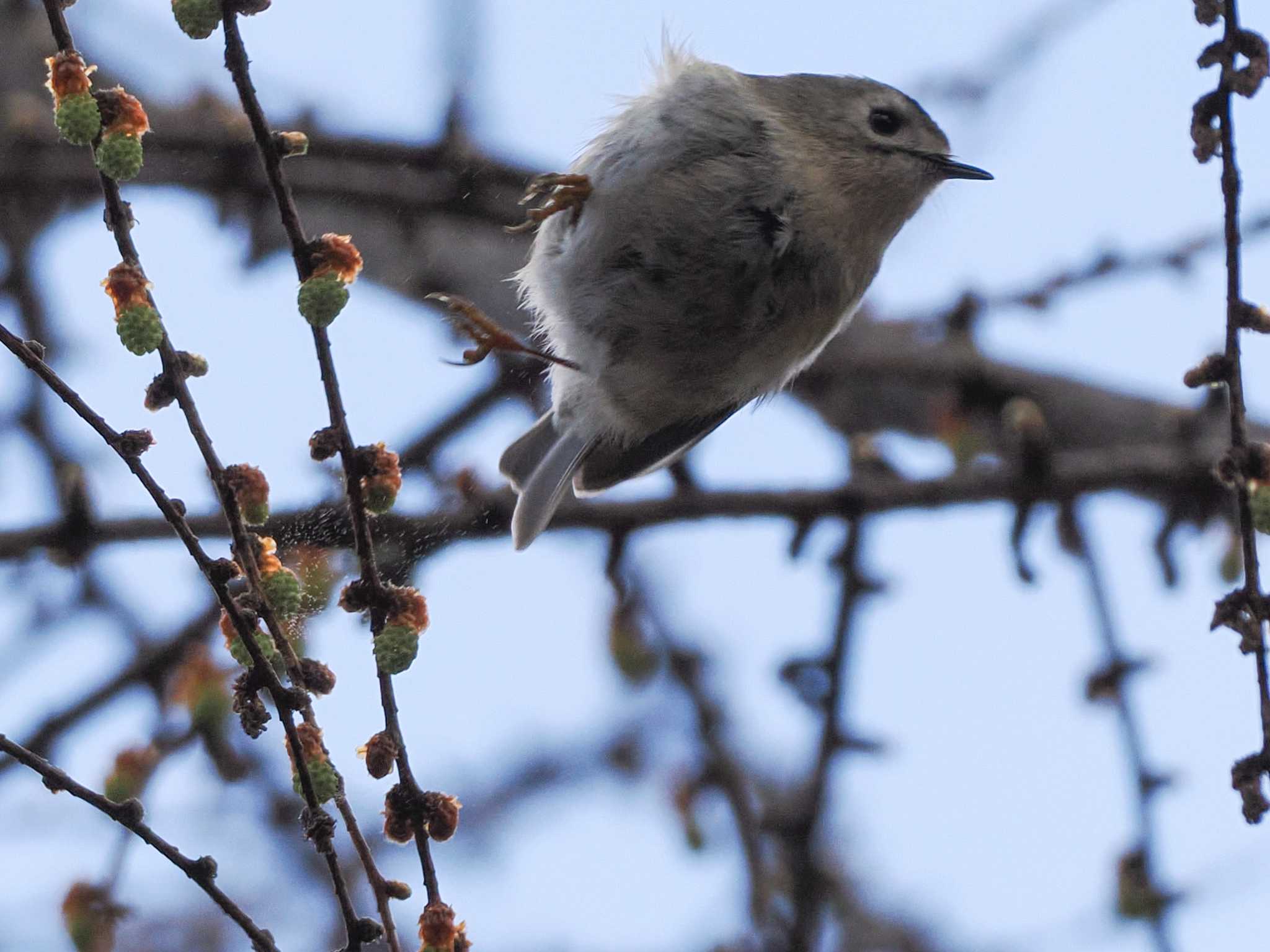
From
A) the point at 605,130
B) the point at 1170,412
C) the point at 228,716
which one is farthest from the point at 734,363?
the point at 1170,412

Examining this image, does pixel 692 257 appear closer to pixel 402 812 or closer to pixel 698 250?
pixel 698 250

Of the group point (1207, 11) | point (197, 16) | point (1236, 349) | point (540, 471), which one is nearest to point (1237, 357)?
point (1236, 349)

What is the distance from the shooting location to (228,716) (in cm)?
187

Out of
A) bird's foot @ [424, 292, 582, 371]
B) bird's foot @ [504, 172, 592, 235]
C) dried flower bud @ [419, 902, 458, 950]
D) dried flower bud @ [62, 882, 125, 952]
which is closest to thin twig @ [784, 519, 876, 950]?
bird's foot @ [424, 292, 582, 371]

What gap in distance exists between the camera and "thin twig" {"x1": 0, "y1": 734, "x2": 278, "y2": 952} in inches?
41.9

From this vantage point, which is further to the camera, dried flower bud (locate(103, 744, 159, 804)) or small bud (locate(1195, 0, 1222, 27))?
dried flower bud (locate(103, 744, 159, 804))

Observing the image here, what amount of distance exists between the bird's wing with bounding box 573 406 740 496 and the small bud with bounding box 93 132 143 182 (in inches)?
66.4

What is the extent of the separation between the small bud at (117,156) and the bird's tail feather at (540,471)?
1.39 m

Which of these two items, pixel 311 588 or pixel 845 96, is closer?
pixel 311 588

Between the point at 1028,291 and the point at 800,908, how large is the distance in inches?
51.9

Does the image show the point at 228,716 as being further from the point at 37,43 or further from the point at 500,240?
the point at 37,43

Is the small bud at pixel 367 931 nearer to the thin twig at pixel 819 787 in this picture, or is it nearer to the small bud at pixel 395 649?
the small bud at pixel 395 649

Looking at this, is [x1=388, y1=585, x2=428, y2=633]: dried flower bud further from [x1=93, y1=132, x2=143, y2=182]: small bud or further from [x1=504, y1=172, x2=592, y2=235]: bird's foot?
[x1=504, y1=172, x2=592, y2=235]: bird's foot

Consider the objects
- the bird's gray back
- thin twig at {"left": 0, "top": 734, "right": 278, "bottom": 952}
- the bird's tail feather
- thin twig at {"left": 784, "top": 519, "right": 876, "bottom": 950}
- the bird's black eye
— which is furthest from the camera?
the bird's black eye
